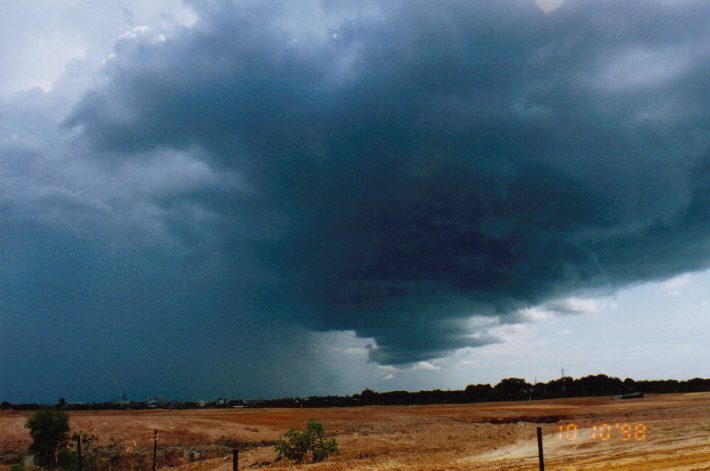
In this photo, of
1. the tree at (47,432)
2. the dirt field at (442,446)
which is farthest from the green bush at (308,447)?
the tree at (47,432)

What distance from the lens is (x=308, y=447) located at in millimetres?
43250

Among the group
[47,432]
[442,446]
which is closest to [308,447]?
[442,446]

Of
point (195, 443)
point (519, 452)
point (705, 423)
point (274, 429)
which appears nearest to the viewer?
point (519, 452)

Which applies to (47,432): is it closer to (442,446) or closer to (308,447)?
(308,447)

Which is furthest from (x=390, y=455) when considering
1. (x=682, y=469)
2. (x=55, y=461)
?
(x=55, y=461)

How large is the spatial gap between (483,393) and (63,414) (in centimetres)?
16916

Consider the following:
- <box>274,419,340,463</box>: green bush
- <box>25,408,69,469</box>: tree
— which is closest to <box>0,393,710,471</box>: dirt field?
<box>274,419,340,463</box>: green bush

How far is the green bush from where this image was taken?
42.9 metres

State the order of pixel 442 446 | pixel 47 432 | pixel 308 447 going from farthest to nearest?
pixel 47 432 < pixel 442 446 < pixel 308 447

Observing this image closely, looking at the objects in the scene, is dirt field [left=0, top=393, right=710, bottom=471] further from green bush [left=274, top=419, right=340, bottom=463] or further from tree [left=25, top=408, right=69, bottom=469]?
tree [left=25, top=408, right=69, bottom=469]

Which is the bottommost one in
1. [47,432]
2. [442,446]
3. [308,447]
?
[442,446]

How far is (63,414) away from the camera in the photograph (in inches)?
2034

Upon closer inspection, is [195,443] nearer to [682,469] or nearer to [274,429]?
[274,429]

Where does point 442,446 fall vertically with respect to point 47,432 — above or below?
below
